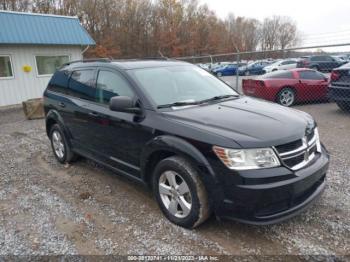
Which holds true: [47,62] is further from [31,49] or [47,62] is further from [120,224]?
[120,224]

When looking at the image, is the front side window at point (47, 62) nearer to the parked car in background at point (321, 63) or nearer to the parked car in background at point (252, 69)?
the parked car in background at point (321, 63)

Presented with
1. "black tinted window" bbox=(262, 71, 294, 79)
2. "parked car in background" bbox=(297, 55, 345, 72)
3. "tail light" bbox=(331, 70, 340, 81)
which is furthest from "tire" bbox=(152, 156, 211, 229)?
"parked car in background" bbox=(297, 55, 345, 72)

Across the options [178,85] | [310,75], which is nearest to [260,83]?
[310,75]

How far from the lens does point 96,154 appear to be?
172 inches

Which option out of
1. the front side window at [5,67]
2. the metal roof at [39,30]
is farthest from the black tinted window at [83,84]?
the front side window at [5,67]

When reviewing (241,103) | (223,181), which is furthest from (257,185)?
(241,103)

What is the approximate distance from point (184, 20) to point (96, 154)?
4891 cm

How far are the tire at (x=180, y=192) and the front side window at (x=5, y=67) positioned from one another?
12.2 meters

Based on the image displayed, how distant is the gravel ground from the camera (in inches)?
115

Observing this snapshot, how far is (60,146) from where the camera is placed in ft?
17.7

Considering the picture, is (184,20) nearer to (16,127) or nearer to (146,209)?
(16,127)

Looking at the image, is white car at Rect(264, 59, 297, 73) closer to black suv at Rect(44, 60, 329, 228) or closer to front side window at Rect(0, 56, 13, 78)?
front side window at Rect(0, 56, 13, 78)

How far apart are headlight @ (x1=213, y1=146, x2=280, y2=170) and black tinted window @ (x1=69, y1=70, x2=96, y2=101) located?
239 centimetres

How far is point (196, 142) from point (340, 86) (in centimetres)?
686
